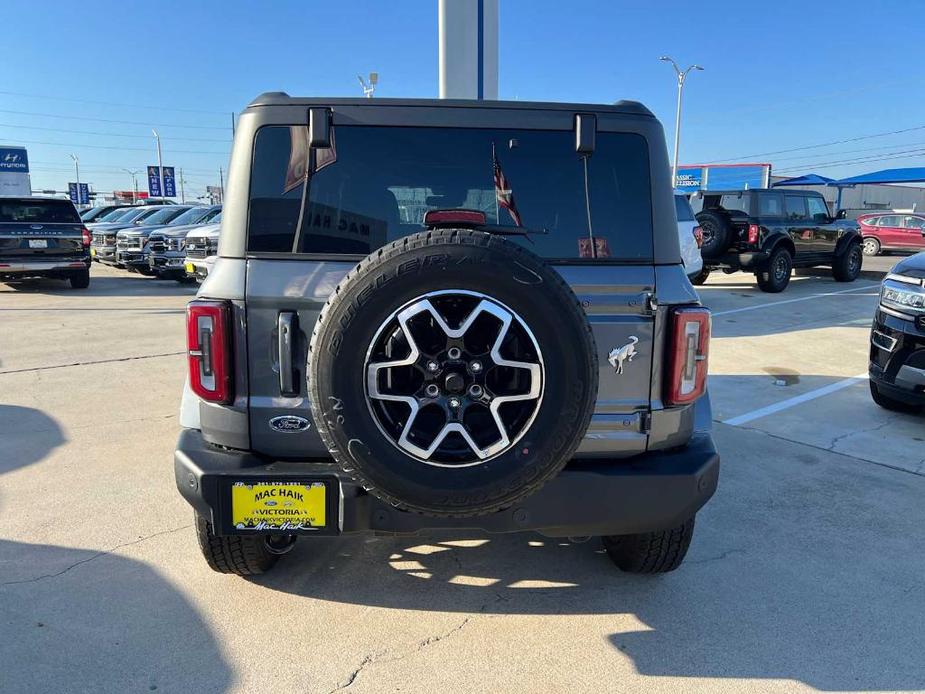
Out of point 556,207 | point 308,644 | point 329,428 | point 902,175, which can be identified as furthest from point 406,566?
point 902,175

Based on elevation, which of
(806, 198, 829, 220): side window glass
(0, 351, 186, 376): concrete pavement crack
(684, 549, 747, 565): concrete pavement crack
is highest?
(806, 198, 829, 220): side window glass

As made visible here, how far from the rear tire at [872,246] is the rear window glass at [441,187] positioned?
26.3 meters

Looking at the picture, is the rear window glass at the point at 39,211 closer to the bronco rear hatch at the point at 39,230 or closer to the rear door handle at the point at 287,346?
the bronco rear hatch at the point at 39,230

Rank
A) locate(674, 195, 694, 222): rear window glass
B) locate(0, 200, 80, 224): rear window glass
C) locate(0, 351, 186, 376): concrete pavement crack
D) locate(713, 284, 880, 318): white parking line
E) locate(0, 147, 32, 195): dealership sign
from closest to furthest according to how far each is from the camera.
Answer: locate(0, 351, 186, 376): concrete pavement crack < locate(674, 195, 694, 222): rear window glass < locate(713, 284, 880, 318): white parking line < locate(0, 200, 80, 224): rear window glass < locate(0, 147, 32, 195): dealership sign

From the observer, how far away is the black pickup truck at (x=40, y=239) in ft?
40.9

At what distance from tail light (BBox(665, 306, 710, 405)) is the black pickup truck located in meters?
13.7

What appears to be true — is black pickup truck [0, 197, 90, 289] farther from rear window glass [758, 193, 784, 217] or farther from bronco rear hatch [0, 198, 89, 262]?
rear window glass [758, 193, 784, 217]

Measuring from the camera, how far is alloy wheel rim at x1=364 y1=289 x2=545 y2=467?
2105 millimetres

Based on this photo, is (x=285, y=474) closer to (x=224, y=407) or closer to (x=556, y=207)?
(x=224, y=407)

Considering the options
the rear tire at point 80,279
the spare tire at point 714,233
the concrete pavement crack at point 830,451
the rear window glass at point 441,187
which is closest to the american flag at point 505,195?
the rear window glass at point 441,187

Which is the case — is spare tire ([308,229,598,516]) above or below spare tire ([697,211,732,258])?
below

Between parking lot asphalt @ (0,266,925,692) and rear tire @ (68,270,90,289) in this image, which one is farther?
rear tire @ (68,270,90,289)

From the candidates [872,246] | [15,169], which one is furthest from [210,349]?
[15,169]

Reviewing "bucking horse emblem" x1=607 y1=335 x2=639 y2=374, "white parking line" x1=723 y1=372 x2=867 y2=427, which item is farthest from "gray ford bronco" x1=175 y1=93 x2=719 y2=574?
"white parking line" x1=723 y1=372 x2=867 y2=427
